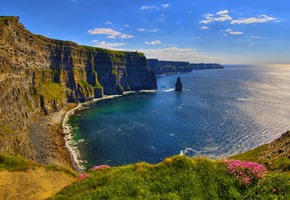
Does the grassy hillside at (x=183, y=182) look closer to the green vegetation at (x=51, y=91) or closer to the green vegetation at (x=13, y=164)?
the green vegetation at (x=13, y=164)

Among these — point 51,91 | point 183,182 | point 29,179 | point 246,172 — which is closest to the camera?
point 246,172

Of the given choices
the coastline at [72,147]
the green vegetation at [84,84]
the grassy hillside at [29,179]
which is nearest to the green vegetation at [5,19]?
the coastline at [72,147]

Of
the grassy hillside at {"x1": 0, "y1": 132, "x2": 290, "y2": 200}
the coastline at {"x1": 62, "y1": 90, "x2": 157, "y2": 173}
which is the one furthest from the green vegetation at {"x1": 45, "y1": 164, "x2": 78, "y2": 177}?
the coastline at {"x1": 62, "y1": 90, "x2": 157, "y2": 173}

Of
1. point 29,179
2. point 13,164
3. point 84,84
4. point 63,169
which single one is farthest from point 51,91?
point 29,179

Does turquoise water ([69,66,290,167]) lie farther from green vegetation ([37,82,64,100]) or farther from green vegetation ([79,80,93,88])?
green vegetation ([79,80,93,88])

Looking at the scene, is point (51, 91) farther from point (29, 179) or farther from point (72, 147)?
point (29, 179)

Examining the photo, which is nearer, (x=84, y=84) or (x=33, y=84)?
(x=33, y=84)

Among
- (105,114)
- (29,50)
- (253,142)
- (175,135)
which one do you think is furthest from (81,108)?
(253,142)
